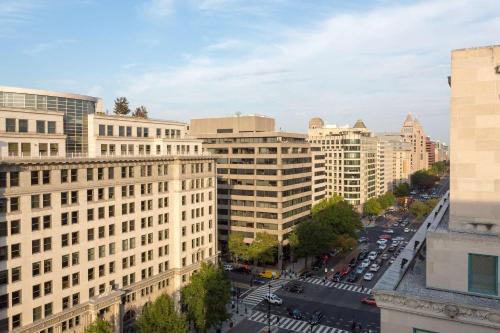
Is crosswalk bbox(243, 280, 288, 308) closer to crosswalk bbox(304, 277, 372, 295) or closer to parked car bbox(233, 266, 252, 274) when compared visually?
crosswalk bbox(304, 277, 372, 295)

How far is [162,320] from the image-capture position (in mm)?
51625

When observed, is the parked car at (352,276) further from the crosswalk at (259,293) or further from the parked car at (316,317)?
the parked car at (316,317)

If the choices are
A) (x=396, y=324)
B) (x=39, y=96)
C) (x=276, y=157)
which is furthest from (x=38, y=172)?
(x=276, y=157)

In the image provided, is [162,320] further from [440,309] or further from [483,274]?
[483,274]

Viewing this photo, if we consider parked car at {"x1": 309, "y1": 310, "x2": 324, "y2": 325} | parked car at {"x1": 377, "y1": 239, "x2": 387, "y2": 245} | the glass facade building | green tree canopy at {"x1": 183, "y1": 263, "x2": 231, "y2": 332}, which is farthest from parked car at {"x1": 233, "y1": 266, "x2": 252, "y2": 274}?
the glass facade building

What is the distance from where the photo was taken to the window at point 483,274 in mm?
18594

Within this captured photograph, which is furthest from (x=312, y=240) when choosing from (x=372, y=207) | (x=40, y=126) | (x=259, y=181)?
(x=372, y=207)

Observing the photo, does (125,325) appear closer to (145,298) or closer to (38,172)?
(145,298)

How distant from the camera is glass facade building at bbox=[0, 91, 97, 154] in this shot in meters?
56.5

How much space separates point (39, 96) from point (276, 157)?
178 feet

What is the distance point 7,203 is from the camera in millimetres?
48156

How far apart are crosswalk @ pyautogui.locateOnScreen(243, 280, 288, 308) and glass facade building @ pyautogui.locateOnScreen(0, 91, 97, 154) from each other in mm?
39893

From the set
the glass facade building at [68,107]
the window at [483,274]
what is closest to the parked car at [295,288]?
the glass facade building at [68,107]

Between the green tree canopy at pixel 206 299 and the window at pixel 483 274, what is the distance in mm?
46321
